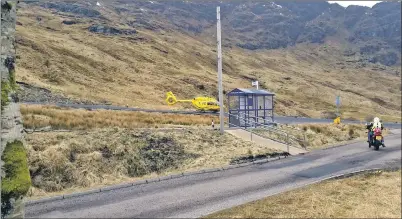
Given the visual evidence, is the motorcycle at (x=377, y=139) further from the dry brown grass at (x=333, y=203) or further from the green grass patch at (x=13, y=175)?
the green grass patch at (x=13, y=175)

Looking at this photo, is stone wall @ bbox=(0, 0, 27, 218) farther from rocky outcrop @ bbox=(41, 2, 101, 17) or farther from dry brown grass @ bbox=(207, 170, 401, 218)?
rocky outcrop @ bbox=(41, 2, 101, 17)

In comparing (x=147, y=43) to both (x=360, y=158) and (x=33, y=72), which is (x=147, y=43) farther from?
(x=360, y=158)

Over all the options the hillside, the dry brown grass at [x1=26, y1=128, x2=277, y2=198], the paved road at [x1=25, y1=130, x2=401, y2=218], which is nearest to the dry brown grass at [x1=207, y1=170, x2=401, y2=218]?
the paved road at [x1=25, y1=130, x2=401, y2=218]

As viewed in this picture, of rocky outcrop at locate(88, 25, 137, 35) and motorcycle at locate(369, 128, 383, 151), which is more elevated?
rocky outcrop at locate(88, 25, 137, 35)

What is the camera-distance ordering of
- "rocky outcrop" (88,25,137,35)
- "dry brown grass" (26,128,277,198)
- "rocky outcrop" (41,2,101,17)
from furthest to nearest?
"rocky outcrop" (41,2,101,17), "rocky outcrop" (88,25,137,35), "dry brown grass" (26,128,277,198)

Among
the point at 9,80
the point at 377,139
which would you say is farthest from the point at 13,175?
the point at 377,139
